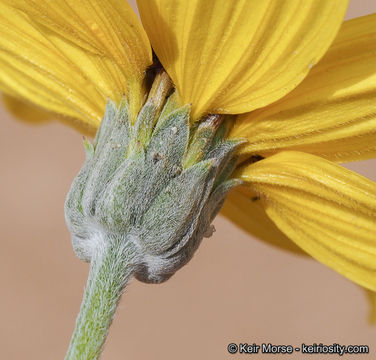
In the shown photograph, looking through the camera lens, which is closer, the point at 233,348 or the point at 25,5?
the point at 25,5

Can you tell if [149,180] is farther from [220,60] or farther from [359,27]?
[359,27]

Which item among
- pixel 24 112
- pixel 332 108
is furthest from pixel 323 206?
pixel 24 112

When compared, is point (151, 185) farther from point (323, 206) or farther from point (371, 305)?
point (371, 305)

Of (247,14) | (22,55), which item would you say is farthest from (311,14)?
(22,55)

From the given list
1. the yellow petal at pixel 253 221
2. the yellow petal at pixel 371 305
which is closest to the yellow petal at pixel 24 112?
the yellow petal at pixel 253 221

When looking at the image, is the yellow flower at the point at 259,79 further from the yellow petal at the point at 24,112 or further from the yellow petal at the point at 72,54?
the yellow petal at the point at 24,112

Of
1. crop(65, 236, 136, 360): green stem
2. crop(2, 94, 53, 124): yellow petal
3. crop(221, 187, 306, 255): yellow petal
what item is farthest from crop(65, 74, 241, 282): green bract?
crop(2, 94, 53, 124): yellow petal

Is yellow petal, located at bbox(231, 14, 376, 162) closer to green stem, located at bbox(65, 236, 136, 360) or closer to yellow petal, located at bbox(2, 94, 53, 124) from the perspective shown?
green stem, located at bbox(65, 236, 136, 360)
